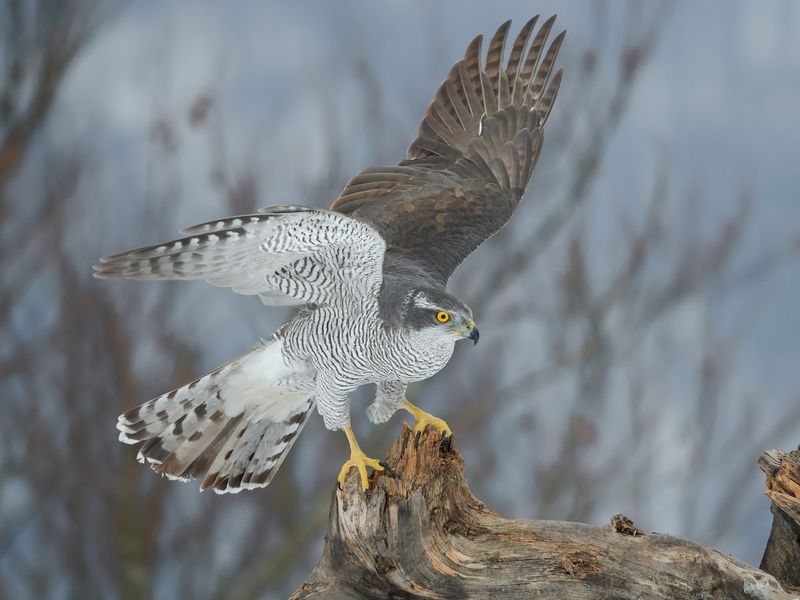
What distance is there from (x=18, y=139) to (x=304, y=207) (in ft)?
26.8

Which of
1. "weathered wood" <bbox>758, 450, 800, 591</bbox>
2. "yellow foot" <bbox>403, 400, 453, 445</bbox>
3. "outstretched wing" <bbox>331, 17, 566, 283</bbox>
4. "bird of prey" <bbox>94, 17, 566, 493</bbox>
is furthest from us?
"outstretched wing" <bbox>331, 17, 566, 283</bbox>

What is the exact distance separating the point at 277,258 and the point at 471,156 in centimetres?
202

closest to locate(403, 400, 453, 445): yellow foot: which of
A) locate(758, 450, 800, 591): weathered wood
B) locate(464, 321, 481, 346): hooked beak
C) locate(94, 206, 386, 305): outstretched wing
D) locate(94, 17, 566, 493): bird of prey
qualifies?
locate(94, 17, 566, 493): bird of prey

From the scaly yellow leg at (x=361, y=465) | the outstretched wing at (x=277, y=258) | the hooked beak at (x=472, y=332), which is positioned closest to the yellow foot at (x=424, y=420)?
the scaly yellow leg at (x=361, y=465)

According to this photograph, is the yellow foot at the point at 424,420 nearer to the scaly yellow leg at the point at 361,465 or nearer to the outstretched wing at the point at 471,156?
the scaly yellow leg at the point at 361,465

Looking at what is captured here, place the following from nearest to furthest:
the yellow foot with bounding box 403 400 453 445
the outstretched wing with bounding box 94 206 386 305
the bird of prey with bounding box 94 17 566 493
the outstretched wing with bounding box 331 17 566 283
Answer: the outstretched wing with bounding box 94 206 386 305, the bird of prey with bounding box 94 17 566 493, the yellow foot with bounding box 403 400 453 445, the outstretched wing with bounding box 331 17 566 283

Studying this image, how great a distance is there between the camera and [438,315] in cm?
518

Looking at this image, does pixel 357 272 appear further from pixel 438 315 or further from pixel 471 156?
pixel 471 156

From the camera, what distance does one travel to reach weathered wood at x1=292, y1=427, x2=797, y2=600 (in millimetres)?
4992

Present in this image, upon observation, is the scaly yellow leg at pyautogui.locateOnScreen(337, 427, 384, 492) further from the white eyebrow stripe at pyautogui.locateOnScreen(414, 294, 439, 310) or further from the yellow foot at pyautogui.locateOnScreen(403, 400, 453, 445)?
the white eyebrow stripe at pyautogui.locateOnScreen(414, 294, 439, 310)

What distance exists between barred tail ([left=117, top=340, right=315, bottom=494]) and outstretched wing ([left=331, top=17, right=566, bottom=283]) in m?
1.20

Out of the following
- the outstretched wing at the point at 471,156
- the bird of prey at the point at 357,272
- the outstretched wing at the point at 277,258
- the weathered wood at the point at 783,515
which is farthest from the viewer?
the outstretched wing at the point at 471,156

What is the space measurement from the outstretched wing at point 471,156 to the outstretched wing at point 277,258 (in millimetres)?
829

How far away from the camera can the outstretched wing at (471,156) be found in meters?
6.19
